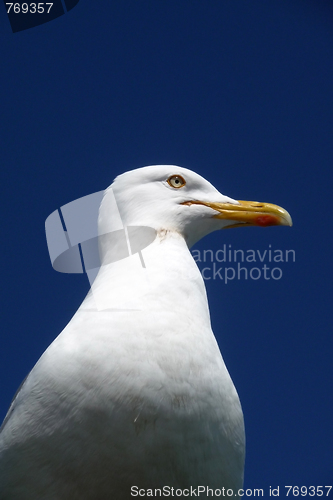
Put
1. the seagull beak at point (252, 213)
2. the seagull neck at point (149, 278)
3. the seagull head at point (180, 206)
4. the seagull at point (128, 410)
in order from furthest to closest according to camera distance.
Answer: the seagull beak at point (252, 213), the seagull head at point (180, 206), the seagull neck at point (149, 278), the seagull at point (128, 410)

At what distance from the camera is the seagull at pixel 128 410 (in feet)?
7.59

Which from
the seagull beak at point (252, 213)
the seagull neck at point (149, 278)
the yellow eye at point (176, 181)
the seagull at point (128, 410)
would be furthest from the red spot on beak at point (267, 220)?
the seagull at point (128, 410)

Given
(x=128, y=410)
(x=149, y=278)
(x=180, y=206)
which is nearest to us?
(x=128, y=410)

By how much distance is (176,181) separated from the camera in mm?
3787

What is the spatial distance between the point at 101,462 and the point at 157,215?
67.0 inches

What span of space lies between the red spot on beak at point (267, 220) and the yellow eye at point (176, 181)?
24.6 inches

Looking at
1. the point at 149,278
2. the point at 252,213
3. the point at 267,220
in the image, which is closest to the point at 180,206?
the point at 252,213

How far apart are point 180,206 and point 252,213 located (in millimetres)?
576

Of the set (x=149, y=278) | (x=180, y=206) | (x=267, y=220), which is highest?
(x=180, y=206)

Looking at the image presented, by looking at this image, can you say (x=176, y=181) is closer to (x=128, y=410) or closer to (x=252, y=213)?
(x=252, y=213)

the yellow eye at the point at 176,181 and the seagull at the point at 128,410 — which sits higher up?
the yellow eye at the point at 176,181

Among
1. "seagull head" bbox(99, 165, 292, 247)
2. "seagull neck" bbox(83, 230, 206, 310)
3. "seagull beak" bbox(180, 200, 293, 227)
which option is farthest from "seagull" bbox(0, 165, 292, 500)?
"seagull beak" bbox(180, 200, 293, 227)

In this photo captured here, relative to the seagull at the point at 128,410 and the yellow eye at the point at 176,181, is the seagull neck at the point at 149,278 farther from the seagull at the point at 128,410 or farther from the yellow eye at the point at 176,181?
the yellow eye at the point at 176,181

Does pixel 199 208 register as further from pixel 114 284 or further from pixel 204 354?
pixel 204 354
